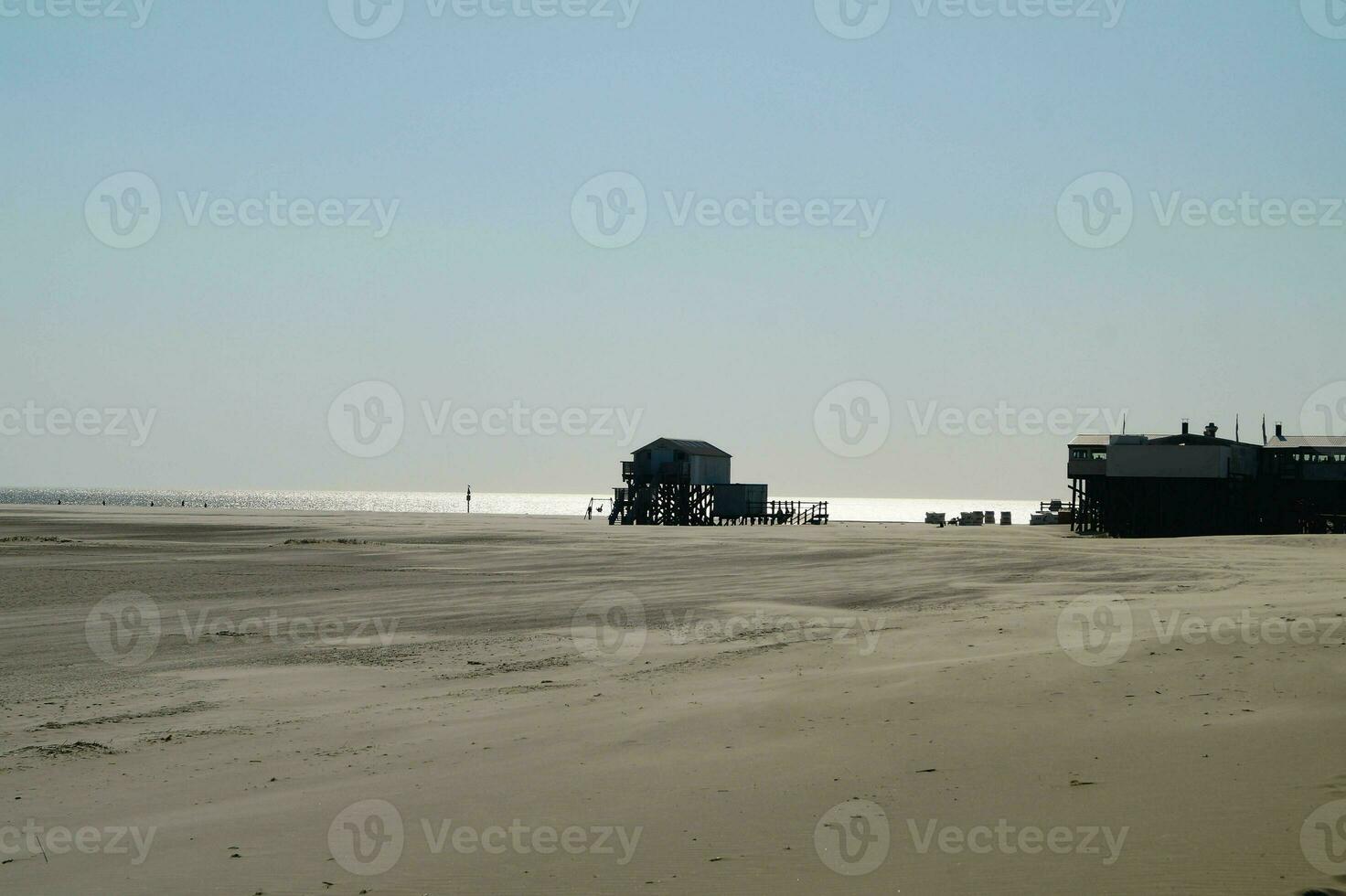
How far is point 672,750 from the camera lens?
9234mm

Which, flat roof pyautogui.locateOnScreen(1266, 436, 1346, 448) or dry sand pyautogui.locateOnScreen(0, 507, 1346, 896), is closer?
dry sand pyautogui.locateOnScreen(0, 507, 1346, 896)

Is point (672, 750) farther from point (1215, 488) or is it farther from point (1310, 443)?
point (1310, 443)

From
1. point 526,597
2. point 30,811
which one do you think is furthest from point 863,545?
point 30,811

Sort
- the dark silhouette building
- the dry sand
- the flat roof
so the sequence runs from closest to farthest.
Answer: the dry sand
the dark silhouette building
the flat roof

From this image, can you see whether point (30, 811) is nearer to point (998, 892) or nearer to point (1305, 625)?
point (998, 892)

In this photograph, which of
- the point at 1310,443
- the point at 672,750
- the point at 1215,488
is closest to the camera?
the point at 672,750

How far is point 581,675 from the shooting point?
43.7 feet

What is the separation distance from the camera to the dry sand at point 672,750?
6.64 metres

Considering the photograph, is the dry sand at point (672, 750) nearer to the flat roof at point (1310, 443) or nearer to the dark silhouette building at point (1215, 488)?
the dark silhouette building at point (1215, 488)

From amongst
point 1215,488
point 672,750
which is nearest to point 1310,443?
point 1215,488

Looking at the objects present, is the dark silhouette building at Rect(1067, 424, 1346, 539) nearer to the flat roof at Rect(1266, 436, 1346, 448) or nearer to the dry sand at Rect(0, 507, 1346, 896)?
the flat roof at Rect(1266, 436, 1346, 448)

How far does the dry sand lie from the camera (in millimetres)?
6641

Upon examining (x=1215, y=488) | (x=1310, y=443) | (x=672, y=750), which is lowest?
(x=672, y=750)

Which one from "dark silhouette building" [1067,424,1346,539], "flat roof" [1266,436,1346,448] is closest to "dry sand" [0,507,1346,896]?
"dark silhouette building" [1067,424,1346,539]
